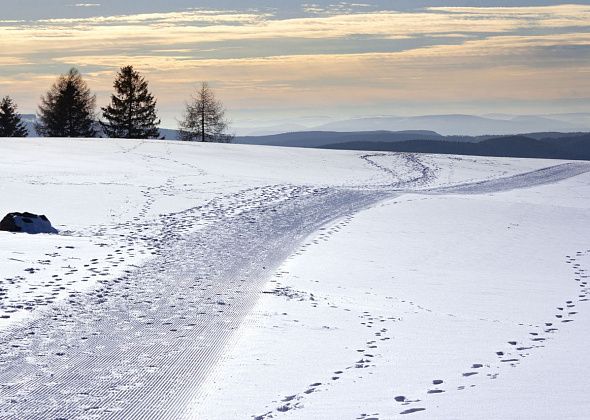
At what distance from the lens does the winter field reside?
272 inches

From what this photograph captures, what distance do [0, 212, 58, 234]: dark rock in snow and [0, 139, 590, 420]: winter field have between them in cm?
58

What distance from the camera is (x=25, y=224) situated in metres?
17.8

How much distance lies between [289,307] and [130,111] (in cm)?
6408

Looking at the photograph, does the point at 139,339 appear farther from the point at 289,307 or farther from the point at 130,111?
the point at 130,111

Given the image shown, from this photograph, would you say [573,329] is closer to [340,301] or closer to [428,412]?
[340,301]

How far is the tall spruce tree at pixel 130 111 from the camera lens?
237 ft

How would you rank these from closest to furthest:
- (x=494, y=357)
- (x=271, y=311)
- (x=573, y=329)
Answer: (x=494, y=357) → (x=573, y=329) → (x=271, y=311)

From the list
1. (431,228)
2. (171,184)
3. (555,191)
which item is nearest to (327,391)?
(431,228)

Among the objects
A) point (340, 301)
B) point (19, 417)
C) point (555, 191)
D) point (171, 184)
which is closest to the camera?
point (19, 417)

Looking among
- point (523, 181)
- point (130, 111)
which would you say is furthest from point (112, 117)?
point (523, 181)

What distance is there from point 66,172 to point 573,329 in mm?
25777

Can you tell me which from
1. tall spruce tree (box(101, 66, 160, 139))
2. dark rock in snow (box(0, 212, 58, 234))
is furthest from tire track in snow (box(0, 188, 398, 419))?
tall spruce tree (box(101, 66, 160, 139))

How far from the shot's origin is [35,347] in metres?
8.51

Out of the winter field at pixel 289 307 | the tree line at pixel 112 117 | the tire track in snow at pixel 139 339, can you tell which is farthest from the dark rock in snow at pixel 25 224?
the tree line at pixel 112 117
